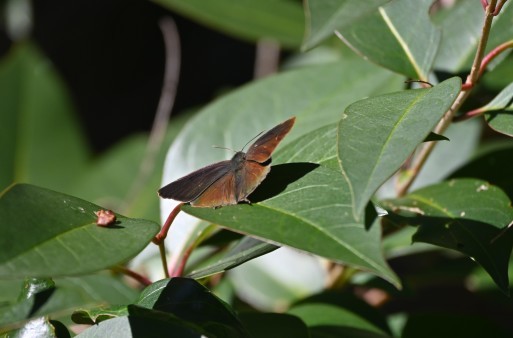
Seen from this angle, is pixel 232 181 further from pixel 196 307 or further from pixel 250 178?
pixel 196 307

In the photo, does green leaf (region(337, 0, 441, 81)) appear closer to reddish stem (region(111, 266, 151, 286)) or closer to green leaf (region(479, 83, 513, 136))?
green leaf (region(479, 83, 513, 136))

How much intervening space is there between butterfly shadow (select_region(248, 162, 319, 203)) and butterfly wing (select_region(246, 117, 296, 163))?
0.07ft

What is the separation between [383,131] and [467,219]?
253 millimetres

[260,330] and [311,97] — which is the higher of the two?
[311,97]

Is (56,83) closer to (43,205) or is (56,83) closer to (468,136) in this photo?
(468,136)

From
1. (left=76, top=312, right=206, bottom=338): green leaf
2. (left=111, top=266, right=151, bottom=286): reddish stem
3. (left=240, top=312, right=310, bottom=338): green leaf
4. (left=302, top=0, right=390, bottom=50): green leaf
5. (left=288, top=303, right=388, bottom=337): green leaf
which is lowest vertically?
(left=288, top=303, right=388, bottom=337): green leaf

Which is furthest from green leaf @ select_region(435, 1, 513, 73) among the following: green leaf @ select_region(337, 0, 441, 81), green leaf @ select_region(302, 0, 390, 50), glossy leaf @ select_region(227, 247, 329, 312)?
glossy leaf @ select_region(227, 247, 329, 312)

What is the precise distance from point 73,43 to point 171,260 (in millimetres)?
3174

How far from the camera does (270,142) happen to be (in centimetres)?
88

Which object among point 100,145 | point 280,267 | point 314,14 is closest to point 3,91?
point 280,267

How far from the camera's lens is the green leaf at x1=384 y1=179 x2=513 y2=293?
33.4 inches

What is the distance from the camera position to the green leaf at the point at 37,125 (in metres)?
1.90

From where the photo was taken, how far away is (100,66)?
4242 mm

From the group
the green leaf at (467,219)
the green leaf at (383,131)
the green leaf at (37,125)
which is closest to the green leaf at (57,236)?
the green leaf at (383,131)
